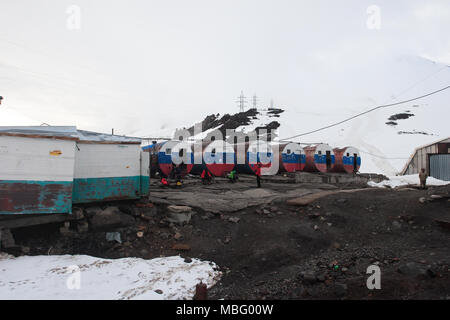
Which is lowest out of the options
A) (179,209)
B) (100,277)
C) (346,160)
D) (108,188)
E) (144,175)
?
(100,277)

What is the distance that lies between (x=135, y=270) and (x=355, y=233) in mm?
5441

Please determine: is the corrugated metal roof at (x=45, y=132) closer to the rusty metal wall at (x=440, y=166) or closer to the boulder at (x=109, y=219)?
the boulder at (x=109, y=219)

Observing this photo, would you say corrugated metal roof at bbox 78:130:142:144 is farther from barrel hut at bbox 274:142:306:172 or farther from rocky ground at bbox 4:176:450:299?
barrel hut at bbox 274:142:306:172

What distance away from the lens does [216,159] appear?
59.3 ft

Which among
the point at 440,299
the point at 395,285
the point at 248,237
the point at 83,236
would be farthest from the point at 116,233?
the point at 440,299

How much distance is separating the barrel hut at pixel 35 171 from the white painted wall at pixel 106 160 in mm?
824

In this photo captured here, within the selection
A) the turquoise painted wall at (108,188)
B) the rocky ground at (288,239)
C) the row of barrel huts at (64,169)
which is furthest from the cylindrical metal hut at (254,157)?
the turquoise painted wall at (108,188)

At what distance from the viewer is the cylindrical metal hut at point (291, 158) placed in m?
18.7

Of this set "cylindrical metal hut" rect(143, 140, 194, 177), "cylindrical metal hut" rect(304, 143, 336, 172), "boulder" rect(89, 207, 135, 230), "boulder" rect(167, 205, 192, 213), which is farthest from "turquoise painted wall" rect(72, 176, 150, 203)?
"cylindrical metal hut" rect(304, 143, 336, 172)

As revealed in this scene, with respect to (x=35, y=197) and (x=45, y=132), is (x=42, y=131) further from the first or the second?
(x=35, y=197)

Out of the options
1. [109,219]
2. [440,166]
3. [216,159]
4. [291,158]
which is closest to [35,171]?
[109,219]

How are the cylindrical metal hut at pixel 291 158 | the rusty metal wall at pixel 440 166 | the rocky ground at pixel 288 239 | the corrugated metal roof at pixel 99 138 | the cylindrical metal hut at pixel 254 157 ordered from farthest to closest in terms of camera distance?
the cylindrical metal hut at pixel 291 158, the cylindrical metal hut at pixel 254 157, the rusty metal wall at pixel 440 166, the corrugated metal roof at pixel 99 138, the rocky ground at pixel 288 239

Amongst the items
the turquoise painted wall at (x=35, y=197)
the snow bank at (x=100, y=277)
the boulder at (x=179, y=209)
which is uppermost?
the turquoise painted wall at (x=35, y=197)

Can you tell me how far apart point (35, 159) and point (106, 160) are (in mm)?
1752
